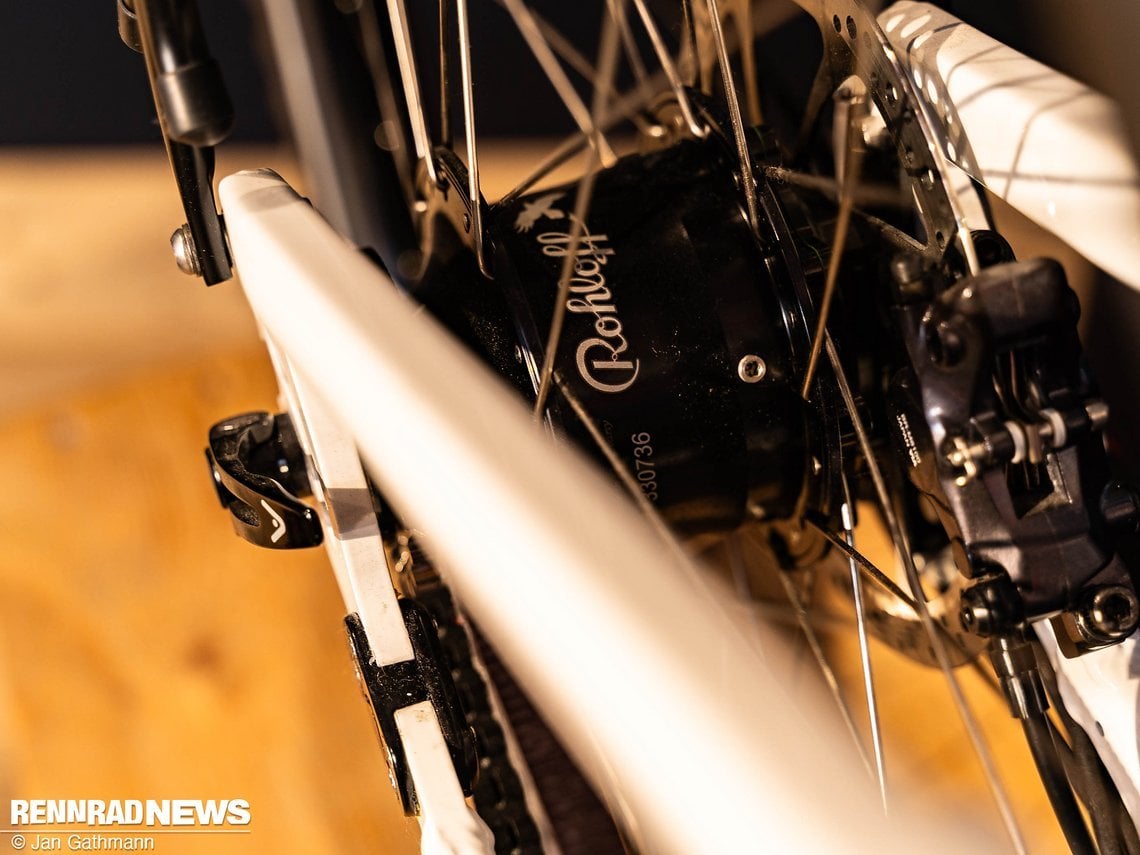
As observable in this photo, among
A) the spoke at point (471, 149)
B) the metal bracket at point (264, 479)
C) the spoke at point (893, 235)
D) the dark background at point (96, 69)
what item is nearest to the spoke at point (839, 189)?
the spoke at point (893, 235)

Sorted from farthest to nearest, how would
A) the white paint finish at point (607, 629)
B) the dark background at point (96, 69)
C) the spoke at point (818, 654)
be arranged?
the dark background at point (96, 69) → the spoke at point (818, 654) → the white paint finish at point (607, 629)

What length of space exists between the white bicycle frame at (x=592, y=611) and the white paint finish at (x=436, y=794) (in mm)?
170

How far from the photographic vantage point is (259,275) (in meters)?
0.30

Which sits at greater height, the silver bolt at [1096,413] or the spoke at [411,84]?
the spoke at [411,84]

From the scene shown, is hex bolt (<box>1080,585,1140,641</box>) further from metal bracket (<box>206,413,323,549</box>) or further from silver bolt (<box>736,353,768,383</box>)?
metal bracket (<box>206,413,323,549</box>)

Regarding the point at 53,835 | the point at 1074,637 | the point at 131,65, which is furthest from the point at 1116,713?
the point at 131,65

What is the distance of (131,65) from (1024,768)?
0.66 meters

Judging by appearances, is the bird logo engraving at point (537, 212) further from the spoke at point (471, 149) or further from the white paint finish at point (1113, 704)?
the white paint finish at point (1113, 704)

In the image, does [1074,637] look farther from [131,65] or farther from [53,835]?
[131,65]

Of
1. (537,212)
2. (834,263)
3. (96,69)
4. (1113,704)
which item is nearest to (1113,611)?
(1113,704)

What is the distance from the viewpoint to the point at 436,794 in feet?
1.22

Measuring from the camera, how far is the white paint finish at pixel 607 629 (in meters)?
0.15

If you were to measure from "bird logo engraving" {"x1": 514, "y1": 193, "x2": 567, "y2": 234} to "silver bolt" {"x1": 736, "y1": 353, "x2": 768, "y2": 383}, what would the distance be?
0.32 feet

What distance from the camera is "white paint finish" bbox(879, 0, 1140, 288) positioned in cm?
35
